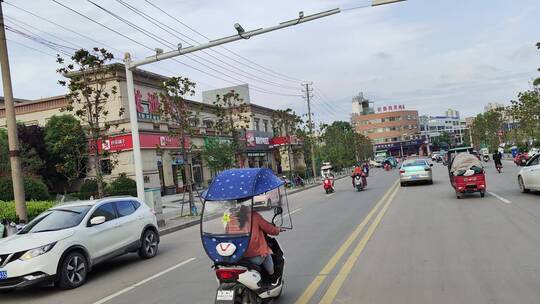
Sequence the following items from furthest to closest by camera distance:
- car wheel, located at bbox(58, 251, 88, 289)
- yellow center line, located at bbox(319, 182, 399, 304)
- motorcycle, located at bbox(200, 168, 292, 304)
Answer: car wheel, located at bbox(58, 251, 88, 289)
yellow center line, located at bbox(319, 182, 399, 304)
motorcycle, located at bbox(200, 168, 292, 304)

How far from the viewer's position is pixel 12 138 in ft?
41.2

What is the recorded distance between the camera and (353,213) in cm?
1598

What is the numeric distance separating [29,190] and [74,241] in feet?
57.5

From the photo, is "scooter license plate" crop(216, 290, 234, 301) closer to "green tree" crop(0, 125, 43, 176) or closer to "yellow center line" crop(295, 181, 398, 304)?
"yellow center line" crop(295, 181, 398, 304)

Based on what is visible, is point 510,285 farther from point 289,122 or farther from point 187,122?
point 289,122

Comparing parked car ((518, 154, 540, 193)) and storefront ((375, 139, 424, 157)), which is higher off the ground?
storefront ((375, 139, 424, 157))

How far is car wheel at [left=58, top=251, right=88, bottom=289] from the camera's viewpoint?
28.6 ft

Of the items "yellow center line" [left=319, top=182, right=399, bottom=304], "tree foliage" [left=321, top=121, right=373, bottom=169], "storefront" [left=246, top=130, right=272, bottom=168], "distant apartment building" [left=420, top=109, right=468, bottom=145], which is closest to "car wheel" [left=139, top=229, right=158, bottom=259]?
"yellow center line" [left=319, top=182, right=399, bottom=304]

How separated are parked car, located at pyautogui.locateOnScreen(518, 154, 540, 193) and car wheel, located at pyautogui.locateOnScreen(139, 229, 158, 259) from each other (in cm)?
1246

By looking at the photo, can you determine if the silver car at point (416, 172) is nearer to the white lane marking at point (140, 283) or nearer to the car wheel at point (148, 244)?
the car wheel at point (148, 244)

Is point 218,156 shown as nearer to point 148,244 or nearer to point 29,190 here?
point 29,190

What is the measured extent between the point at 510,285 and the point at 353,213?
9.58 metres

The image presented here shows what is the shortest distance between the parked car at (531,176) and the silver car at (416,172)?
26.6ft

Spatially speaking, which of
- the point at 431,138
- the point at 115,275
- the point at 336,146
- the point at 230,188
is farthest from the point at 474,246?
the point at 431,138
